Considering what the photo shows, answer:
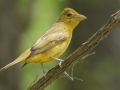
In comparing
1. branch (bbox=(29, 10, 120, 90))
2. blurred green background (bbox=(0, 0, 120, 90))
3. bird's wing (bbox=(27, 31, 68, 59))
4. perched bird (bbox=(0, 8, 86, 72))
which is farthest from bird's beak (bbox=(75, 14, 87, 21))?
blurred green background (bbox=(0, 0, 120, 90))

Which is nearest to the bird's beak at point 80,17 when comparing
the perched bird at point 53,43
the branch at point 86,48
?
the perched bird at point 53,43

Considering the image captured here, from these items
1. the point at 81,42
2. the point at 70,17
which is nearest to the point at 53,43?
the point at 70,17

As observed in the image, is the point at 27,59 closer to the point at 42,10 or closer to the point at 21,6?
the point at 21,6

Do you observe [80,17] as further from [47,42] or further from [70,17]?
[47,42]

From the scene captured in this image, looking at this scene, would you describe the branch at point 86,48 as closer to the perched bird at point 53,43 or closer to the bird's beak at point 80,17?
the perched bird at point 53,43

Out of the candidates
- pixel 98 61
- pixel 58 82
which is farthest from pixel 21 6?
pixel 98 61

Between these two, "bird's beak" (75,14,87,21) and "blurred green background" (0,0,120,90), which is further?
"blurred green background" (0,0,120,90)

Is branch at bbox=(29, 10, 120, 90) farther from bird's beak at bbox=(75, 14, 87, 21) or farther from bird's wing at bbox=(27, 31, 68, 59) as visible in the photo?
Result: bird's beak at bbox=(75, 14, 87, 21)

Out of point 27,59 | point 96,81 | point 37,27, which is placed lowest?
point 96,81
